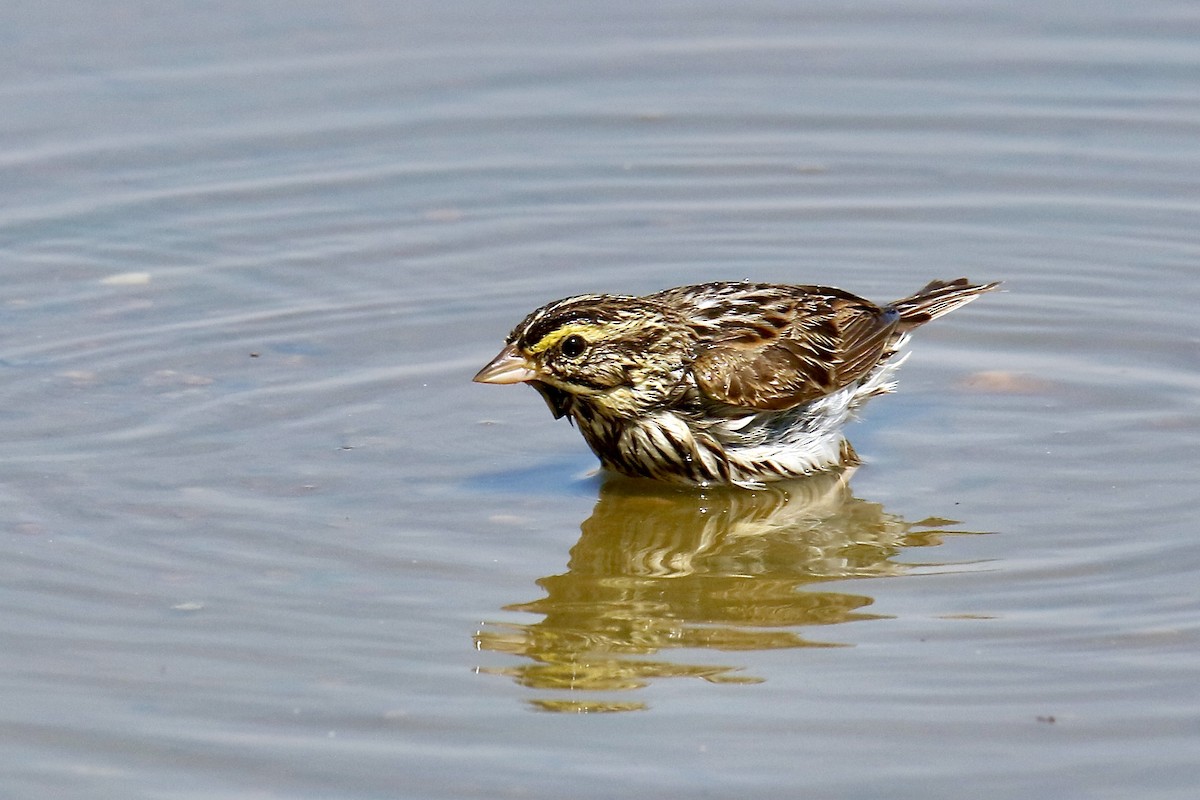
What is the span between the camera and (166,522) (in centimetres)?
849

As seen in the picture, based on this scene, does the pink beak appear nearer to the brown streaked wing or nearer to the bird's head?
the bird's head

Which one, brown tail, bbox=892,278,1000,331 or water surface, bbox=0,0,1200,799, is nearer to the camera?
water surface, bbox=0,0,1200,799

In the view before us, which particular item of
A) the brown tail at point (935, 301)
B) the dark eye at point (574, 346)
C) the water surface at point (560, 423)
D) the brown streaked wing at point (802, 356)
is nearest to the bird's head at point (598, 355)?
the dark eye at point (574, 346)

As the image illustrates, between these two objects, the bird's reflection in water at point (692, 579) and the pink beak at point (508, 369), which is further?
the pink beak at point (508, 369)

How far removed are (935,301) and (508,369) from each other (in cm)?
243

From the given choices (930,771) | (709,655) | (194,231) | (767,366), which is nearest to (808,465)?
(767,366)

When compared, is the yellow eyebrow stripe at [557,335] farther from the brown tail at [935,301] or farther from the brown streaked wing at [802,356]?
the brown tail at [935,301]

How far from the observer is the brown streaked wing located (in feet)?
30.0

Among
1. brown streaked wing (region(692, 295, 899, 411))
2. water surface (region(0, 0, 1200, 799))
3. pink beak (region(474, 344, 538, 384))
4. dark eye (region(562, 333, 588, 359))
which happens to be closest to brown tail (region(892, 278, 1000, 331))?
brown streaked wing (region(692, 295, 899, 411))

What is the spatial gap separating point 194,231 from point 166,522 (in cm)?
393

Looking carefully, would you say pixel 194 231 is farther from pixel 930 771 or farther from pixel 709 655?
pixel 930 771

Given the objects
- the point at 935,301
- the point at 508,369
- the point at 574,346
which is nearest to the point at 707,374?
the point at 574,346

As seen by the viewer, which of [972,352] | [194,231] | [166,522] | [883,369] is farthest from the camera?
[194,231]

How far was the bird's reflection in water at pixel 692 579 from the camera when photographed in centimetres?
725
